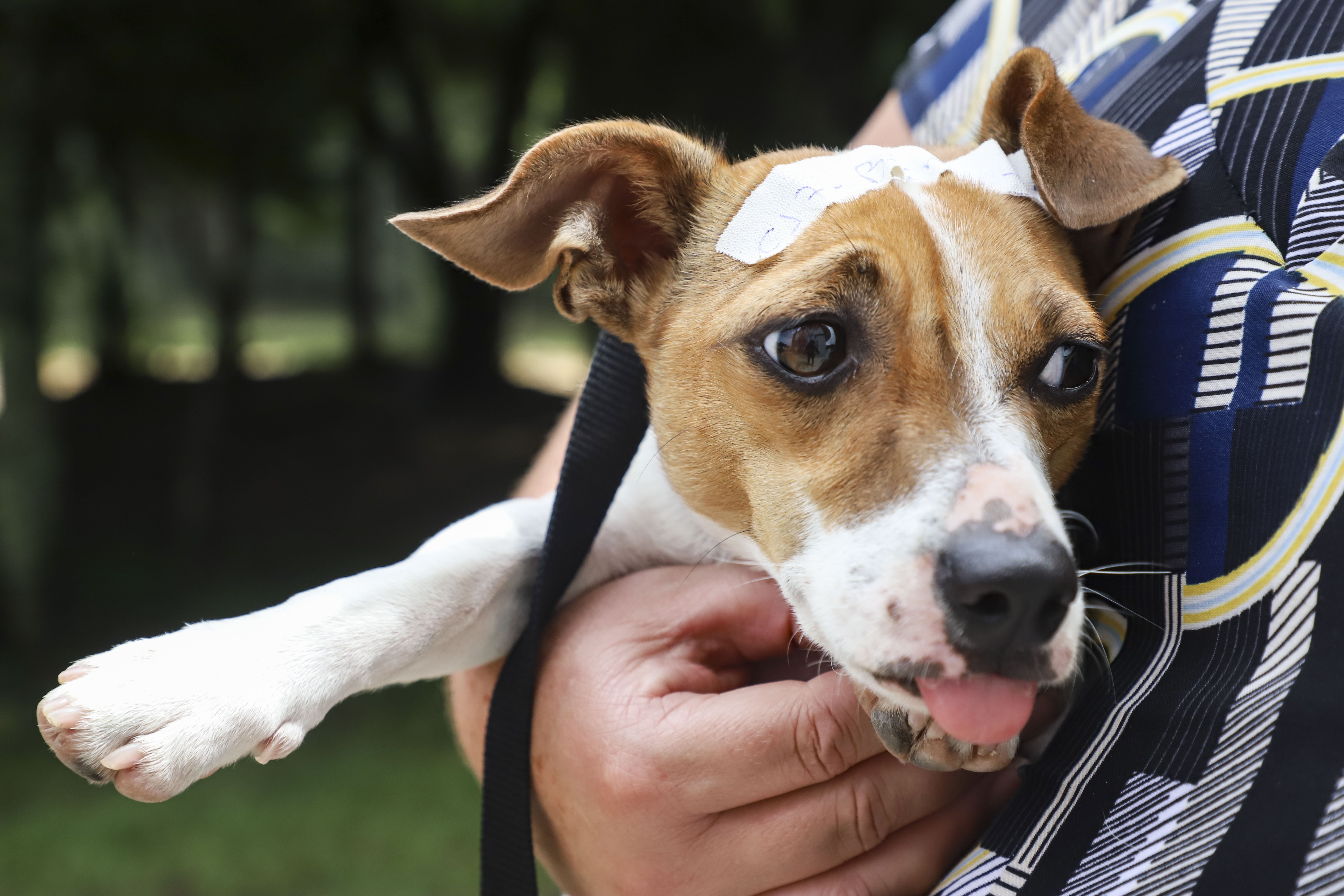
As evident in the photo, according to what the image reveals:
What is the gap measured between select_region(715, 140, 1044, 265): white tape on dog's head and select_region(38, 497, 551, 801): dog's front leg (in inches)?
34.3

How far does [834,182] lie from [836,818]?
1.24 metres

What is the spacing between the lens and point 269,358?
21.8 m

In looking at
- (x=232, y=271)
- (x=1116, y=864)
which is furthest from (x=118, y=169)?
(x=1116, y=864)

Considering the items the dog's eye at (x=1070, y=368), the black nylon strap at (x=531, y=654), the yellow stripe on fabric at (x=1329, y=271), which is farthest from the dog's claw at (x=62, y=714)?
the yellow stripe on fabric at (x=1329, y=271)

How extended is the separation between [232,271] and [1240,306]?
48.8 ft

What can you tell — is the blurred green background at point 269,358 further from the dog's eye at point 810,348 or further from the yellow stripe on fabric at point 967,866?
the yellow stripe on fabric at point 967,866

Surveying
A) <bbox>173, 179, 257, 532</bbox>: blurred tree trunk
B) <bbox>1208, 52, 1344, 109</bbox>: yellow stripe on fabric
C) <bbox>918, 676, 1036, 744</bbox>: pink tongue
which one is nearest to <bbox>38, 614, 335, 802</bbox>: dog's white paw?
<bbox>918, 676, 1036, 744</bbox>: pink tongue

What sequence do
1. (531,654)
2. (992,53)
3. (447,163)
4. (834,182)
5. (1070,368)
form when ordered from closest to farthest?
1. (1070,368)
2. (834,182)
3. (531,654)
4. (992,53)
5. (447,163)

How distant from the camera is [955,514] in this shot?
1695 millimetres

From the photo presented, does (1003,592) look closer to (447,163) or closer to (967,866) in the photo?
(967,866)

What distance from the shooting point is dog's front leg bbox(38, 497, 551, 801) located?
1.91m

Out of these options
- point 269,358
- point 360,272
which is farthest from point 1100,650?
point 269,358

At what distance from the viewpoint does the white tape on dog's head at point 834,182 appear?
2.18m

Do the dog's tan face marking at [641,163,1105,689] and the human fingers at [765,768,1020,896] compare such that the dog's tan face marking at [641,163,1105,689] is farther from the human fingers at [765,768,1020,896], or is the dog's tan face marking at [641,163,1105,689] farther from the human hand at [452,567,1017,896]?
the human fingers at [765,768,1020,896]
